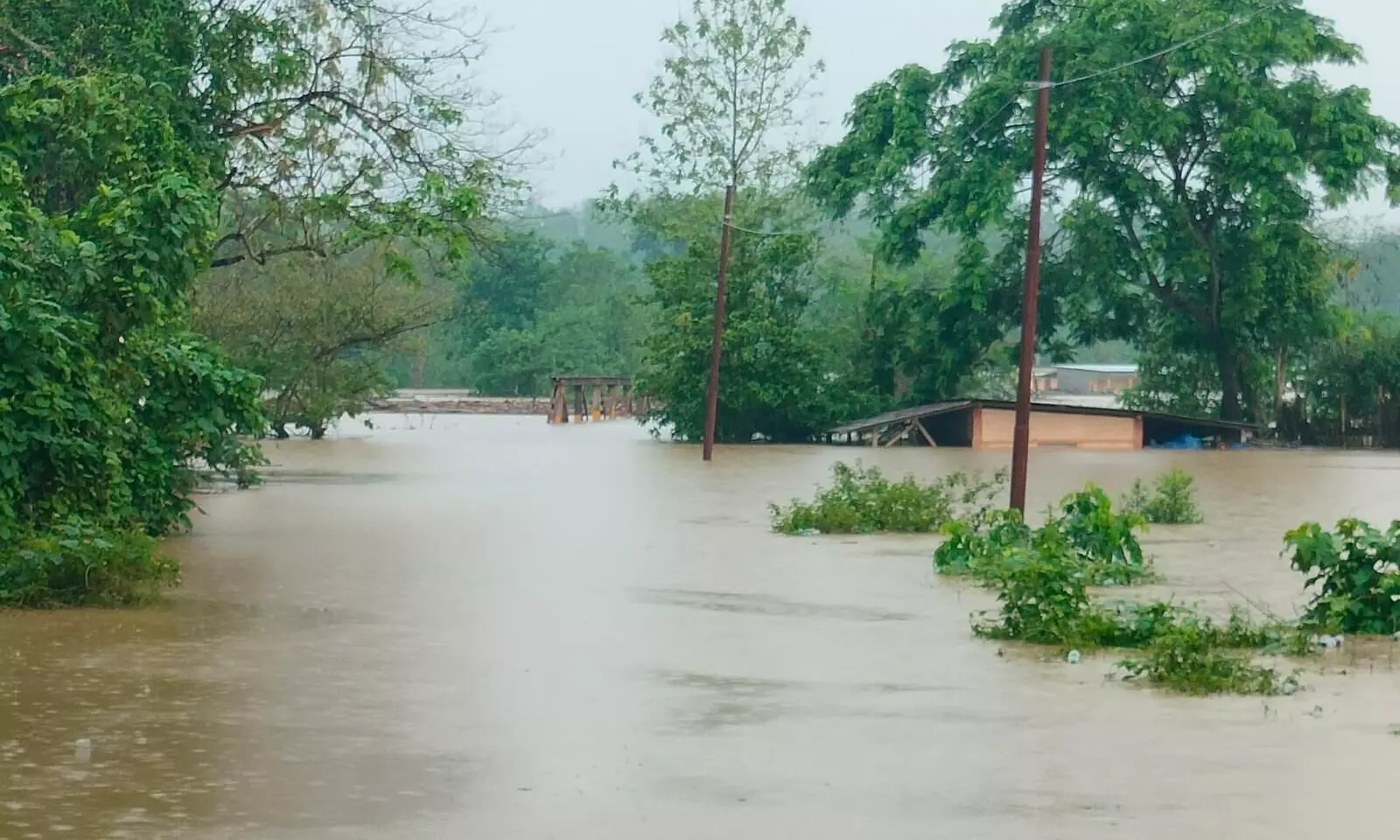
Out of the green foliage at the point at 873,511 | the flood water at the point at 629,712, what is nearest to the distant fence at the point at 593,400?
the green foliage at the point at 873,511

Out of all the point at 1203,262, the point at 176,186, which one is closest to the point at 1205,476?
the point at 1203,262

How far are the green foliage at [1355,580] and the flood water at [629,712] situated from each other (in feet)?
2.31

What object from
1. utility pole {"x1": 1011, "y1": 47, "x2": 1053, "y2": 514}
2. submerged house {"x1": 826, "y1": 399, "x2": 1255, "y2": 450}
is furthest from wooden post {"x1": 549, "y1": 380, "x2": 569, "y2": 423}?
utility pole {"x1": 1011, "y1": 47, "x2": 1053, "y2": 514}

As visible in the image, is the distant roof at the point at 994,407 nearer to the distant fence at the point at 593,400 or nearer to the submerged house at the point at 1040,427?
the submerged house at the point at 1040,427

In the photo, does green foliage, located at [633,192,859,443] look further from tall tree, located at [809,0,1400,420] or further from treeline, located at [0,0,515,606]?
treeline, located at [0,0,515,606]

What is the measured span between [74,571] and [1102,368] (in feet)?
304

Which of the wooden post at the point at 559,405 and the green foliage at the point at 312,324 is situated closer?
the green foliage at the point at 312,324

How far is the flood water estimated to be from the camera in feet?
26.9

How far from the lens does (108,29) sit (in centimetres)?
2327

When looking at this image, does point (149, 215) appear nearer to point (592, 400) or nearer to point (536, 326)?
point (592, 400)

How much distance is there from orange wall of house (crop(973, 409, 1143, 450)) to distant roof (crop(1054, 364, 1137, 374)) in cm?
4712

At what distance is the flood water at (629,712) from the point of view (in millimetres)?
8211

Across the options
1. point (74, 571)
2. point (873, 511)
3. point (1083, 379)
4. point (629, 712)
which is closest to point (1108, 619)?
point (629, 712)

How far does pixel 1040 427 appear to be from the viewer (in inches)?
1928
